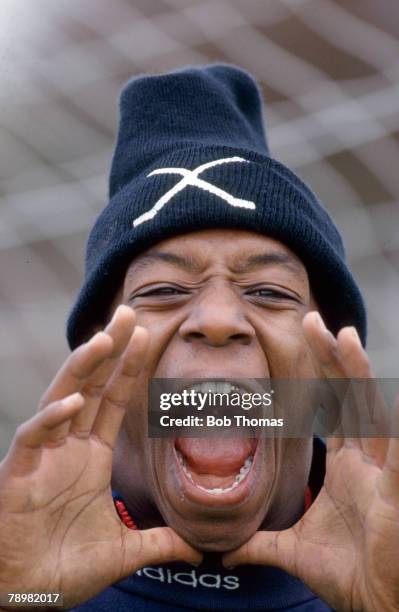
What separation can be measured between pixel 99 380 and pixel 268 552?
29cm

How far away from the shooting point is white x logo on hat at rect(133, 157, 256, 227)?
4.00ft

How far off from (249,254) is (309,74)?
170 cm

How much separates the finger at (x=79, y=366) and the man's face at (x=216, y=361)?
0.22 metres

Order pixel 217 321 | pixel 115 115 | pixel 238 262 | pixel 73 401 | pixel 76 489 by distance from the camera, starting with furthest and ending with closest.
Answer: pixel 115 115 → pixel 238 262 → pixel 217 321 → pixel 76 489 → pixel 73 401

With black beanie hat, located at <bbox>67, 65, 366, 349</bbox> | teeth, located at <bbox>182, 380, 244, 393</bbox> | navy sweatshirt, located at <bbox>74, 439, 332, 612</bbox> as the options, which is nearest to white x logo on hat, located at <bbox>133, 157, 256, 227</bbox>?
black beanie hat, located at <bbox>67, 65, 366, 349</bbox>

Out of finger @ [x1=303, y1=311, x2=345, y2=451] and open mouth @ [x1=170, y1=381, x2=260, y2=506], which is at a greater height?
finger @ [x1=303, y1=311, x2=345, y2=451]

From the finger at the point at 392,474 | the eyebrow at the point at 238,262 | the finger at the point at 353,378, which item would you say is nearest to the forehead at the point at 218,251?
the eyebrow at the point at 238,262

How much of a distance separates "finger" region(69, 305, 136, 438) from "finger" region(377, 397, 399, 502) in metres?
0.30

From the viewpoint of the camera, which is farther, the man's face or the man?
the man's face

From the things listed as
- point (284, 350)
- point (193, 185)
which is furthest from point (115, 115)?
point (284, 350)

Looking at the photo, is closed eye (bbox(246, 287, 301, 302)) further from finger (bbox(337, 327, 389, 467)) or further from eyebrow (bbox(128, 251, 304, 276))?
finger (bbox(337, 327, 389, 467))

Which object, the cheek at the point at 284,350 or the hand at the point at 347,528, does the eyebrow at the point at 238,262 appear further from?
the hand at the point at 347,528

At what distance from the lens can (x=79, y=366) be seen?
90 centimetres

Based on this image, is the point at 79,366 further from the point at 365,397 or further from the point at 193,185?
the point at 193,185
